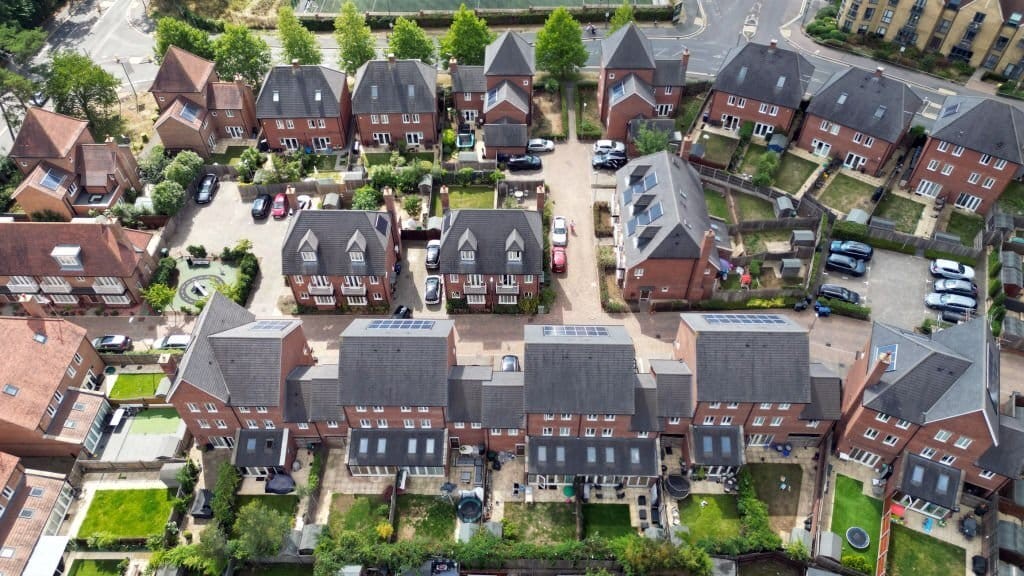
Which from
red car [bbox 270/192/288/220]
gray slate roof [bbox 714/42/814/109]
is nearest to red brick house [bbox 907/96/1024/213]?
gray slate roof [bbox 714/42/814/109]

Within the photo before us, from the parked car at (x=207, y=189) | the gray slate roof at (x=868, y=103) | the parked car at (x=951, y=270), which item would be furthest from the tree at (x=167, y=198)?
the parked car at (x=951, y=270)

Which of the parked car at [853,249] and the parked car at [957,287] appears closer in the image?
the parked car at [957,287]

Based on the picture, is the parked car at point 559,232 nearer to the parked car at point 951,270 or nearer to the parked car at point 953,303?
the parked car at point 953,303

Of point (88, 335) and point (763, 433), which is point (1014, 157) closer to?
point (763, 433)

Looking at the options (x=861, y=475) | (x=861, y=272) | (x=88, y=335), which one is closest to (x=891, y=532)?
(x=861, y=475)

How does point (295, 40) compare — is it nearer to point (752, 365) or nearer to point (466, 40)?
point (466, 40)

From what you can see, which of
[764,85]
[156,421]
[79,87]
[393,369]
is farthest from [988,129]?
[79,87]

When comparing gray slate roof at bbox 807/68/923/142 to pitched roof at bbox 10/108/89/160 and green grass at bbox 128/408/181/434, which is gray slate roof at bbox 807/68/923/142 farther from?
pitched roof at bbox 10/108/89/160
